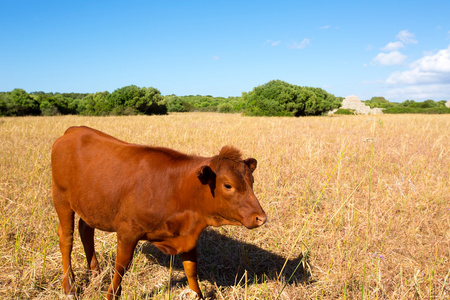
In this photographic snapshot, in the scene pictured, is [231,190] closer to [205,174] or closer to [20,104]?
[205,174]

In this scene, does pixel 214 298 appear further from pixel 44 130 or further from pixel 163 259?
pixel 44 130

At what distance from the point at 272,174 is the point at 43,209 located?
3953mm

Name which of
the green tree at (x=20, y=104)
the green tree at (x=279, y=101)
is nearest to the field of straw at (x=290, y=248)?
the green tree at (x=279, y=101)

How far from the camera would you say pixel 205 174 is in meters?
2.22

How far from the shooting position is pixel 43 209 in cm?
435

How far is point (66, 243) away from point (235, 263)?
1.82m

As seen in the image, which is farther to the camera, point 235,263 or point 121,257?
point 235,263

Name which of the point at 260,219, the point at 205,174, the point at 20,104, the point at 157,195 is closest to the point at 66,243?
the point at 157,195

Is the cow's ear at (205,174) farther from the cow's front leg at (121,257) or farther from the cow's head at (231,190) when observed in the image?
the cow's front leg at (121,257)

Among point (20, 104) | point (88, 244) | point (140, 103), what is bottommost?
point (88, 244)

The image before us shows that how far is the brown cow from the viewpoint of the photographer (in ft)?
7.43

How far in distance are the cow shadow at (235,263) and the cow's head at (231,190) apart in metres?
1.12

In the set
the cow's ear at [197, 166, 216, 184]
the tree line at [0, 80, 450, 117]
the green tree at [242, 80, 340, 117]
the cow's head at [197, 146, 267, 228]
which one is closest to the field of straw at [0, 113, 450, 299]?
the cow's head at [197, 146, 267, 228]

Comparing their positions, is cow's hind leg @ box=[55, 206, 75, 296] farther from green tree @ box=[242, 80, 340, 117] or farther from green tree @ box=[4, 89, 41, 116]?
green tree @ box=[4, 89, 41, 116]
